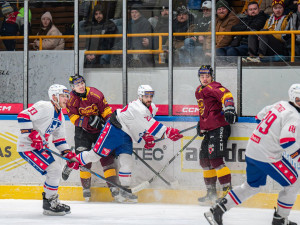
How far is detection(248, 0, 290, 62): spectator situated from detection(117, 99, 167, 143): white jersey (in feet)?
3.88

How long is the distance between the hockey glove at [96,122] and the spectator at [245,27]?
4.49ft

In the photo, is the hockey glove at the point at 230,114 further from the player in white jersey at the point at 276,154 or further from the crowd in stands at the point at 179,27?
the player in white jersey at the point at 276,154

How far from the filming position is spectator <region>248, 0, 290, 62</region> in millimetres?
7012

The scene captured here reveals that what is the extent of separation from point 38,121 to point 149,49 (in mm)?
1782

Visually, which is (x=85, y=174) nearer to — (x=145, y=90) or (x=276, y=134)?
(x=145, y=90)

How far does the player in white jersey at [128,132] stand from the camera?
680 centimetres

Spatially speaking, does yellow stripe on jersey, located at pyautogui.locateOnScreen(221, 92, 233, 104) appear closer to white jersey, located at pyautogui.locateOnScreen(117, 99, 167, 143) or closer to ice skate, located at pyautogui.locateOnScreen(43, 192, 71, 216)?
white jersey, located at pyautogui.locateOnScreen(117, 99, 167, 143)

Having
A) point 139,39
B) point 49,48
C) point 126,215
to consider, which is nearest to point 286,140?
point 126,215

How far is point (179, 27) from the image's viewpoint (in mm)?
7355

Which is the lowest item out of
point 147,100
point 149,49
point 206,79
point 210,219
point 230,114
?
point 210,219

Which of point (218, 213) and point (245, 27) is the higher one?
point (245, 27)

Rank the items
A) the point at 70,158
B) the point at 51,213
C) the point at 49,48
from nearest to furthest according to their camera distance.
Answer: the point at 51,213
the point at 70,158
the point at 49,48

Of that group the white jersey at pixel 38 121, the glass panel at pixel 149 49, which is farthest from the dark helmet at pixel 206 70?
the white jersey at pixel 38 121

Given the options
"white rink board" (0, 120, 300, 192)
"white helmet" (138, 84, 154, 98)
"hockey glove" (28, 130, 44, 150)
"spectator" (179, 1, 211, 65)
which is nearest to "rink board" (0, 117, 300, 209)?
"white rink board" (0, 120, 300, 192)
